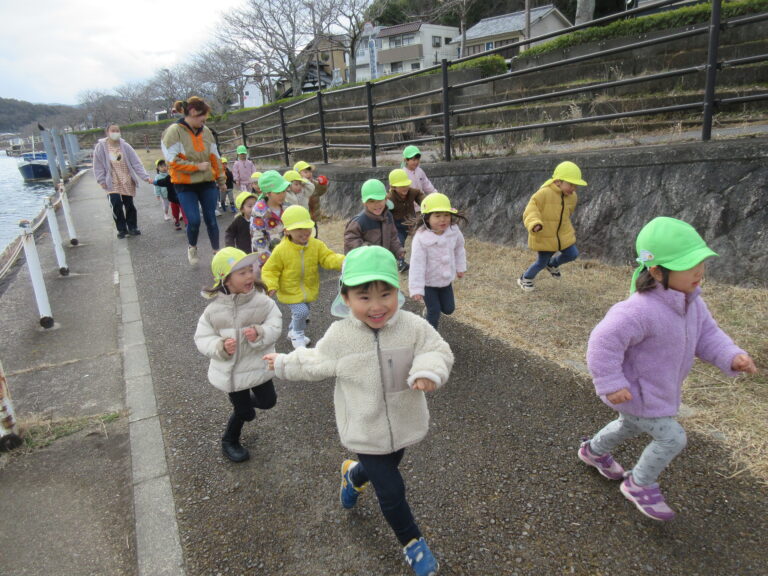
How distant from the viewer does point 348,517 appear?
7.75 feet

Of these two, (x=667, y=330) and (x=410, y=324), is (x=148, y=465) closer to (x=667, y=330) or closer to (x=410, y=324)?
(x=410, y=324)

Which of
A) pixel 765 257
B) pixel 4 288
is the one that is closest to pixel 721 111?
pixel 765 257

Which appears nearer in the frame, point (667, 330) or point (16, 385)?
point (667, 330)

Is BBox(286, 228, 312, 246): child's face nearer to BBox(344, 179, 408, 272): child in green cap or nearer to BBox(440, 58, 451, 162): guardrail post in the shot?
BBox(344, 179, 408, 272): child in green cap

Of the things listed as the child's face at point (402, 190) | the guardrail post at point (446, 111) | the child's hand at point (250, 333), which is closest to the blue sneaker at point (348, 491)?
the child's hand at point (250, 333)

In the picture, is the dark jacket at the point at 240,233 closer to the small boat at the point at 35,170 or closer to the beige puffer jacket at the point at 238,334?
the beige puffer jacket at the point at 238,334

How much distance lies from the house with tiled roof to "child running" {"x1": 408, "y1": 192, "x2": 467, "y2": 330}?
36.8 meters

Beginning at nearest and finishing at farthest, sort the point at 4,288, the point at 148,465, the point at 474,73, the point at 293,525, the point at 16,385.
Answer: the point at 293,525 → the point at 148,465 → the point at 16,385 → the point at 4,288 → the point at 474,73

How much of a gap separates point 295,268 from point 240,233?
1567 millimetres

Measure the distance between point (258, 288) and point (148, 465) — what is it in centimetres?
119

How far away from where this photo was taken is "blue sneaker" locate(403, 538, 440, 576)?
1.97 metres

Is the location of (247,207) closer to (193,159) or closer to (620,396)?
(193,159)

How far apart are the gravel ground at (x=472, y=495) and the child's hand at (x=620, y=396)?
60cm

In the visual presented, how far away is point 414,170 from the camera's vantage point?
6543mm
